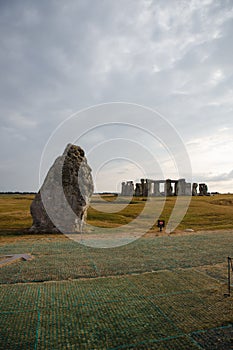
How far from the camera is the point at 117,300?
6281mm

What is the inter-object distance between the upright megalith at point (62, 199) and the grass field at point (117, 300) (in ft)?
19.0

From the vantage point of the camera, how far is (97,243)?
45.1 feet

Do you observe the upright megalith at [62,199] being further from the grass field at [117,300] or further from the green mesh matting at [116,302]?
the green mesh matting at [116,302]

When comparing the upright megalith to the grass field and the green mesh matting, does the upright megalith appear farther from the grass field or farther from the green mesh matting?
the green mesh matting

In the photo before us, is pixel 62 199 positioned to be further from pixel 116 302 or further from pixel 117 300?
pixel 116 302

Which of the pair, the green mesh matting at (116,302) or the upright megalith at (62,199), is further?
the upright megalith at (62,199)

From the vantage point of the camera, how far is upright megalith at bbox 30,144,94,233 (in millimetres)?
17438

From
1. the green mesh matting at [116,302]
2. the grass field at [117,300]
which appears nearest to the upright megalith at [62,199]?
the grass field at [117,300]

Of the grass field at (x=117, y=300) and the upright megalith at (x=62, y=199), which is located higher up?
the upright megalith at (x=62, y=199)

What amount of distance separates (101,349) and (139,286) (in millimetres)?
2989

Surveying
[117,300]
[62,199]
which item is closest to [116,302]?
[117,300]

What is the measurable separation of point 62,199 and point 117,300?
12015 millimetres

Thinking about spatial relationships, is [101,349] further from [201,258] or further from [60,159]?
[60,159]

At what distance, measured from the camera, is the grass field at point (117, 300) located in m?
4.67
